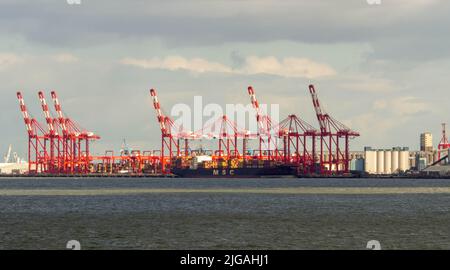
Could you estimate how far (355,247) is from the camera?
219 feet

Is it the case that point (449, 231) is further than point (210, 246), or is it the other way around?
point (449, 231)

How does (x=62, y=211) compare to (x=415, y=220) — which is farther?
(x=62, y=211)

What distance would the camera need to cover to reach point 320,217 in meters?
97.9

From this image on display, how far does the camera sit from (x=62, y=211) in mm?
107938

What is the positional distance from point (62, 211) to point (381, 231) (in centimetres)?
4270
